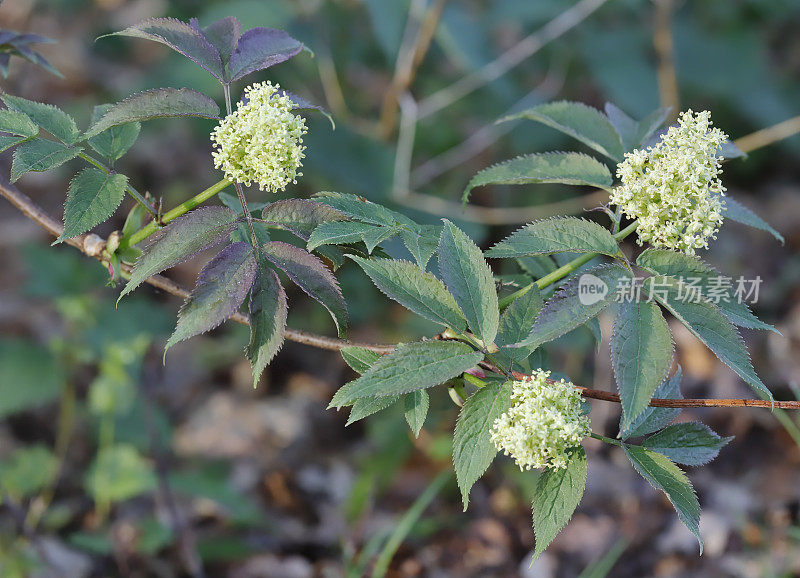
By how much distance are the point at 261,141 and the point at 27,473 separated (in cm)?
184

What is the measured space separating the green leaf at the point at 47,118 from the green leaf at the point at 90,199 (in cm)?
6

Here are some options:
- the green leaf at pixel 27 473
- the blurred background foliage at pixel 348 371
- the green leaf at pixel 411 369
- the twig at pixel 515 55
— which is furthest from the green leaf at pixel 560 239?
the twig at pixel 515 55

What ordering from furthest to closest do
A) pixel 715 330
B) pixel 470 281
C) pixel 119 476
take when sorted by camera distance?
pixel 119 476 < pixel 470 281 < pixel 715 330

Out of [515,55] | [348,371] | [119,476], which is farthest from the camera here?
[348,371]

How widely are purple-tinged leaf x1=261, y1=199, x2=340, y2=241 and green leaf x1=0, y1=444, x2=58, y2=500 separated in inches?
67.7

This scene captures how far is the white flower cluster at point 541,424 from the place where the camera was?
0.86 meters

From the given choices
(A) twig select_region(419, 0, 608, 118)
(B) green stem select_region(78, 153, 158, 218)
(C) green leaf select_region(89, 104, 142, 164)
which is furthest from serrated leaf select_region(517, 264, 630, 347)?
(A) twig select_region(419, 0, 608, 118)

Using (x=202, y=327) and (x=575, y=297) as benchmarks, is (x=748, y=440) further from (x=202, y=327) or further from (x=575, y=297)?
(x=202, y=327)

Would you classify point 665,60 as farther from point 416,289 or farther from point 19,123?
point 19,123

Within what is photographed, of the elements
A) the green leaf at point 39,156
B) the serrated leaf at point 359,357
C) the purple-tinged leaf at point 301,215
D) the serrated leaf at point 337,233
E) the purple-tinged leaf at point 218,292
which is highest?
the green leaf at point 39,156

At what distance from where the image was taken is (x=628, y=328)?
2.90 ft

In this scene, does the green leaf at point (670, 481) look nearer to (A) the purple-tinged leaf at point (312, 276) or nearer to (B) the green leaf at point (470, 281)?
(B) the green leaf at point (470, 281)

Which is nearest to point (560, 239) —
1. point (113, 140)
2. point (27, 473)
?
point (113, 140)

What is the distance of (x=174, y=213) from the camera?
1.06 m
